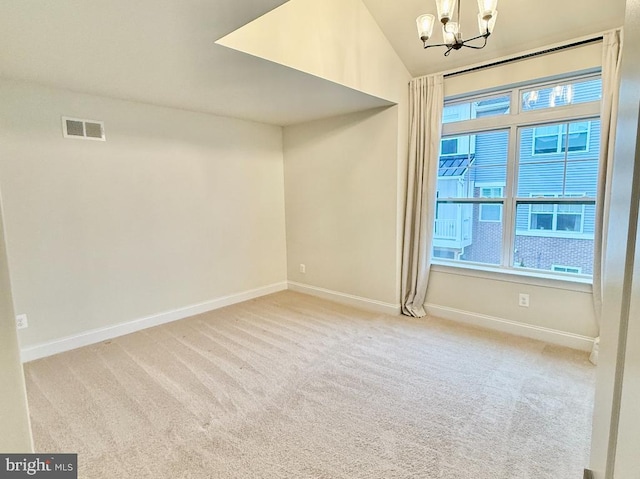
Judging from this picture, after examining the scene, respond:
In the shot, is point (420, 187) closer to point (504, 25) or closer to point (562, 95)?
point (562, 95)

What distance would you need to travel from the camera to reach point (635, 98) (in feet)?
2.06

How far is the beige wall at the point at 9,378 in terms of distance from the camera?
0.57 meters

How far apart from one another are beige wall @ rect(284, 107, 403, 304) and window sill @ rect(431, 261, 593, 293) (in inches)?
24.4

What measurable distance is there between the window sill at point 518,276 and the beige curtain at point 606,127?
270 mm

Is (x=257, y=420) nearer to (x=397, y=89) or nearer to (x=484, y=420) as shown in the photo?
(x=484, y=420)

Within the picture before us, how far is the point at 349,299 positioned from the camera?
13.8 ft

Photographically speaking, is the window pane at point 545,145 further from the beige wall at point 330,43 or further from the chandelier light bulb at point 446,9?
the chandelier light bulb at point 446,9

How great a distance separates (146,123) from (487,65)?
341cm

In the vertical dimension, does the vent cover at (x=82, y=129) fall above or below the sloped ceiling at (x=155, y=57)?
below

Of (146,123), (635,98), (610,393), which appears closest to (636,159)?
(635,98)

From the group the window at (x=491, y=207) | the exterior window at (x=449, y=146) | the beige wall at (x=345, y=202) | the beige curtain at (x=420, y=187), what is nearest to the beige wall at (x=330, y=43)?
the beige curtain at (x=420, y=187)

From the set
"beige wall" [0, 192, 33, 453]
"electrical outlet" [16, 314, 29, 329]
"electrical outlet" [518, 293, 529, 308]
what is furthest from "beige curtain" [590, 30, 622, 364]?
"electrical outlet" [16, 314, 29, 329]

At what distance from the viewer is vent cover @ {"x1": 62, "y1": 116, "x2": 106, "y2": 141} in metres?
2.90

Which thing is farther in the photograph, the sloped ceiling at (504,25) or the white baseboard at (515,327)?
the white baseboard at (515,327)
